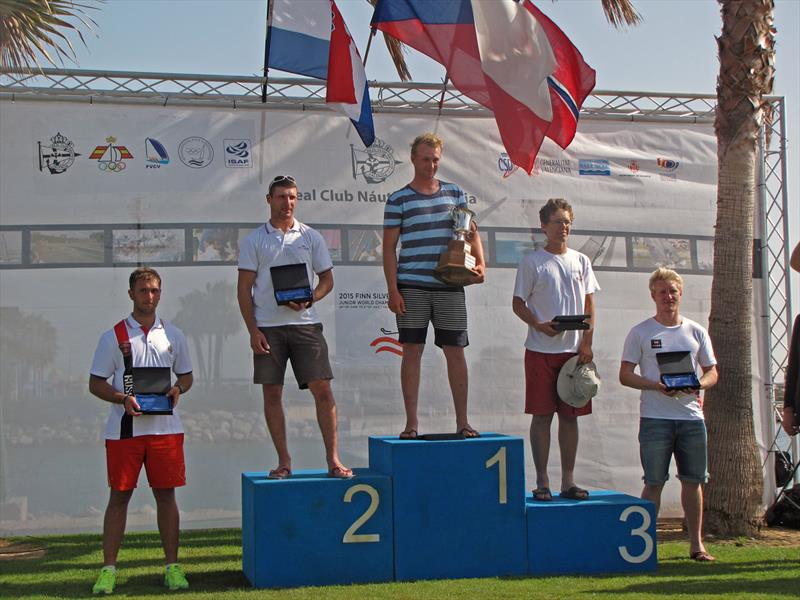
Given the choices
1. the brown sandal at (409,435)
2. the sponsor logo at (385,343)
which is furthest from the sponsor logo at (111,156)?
the brown sandal at (409,435)

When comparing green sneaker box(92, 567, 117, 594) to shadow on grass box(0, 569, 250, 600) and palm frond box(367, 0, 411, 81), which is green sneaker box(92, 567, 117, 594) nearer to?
shadow on grass box(0, 569, 250, 600)

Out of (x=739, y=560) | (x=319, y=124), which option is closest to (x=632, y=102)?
(x=319, y=124)

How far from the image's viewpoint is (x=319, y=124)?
7.69 metres

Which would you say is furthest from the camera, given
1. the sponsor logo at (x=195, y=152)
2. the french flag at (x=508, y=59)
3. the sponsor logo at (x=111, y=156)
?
the sponsor logo at (x=195, y=152)

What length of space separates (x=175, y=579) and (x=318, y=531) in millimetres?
767

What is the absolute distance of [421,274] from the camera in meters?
5.56

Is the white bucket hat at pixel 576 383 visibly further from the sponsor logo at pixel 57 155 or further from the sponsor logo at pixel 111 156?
the sponsor logo at pixel 57 155

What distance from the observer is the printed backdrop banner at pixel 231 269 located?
7109 millimetres

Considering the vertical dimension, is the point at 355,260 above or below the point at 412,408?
above

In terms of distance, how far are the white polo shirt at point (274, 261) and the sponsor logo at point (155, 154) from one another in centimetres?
218

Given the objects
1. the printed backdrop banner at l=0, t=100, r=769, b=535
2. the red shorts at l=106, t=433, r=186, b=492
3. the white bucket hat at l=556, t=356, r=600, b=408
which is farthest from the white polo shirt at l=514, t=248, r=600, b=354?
the red shorts at l=106, t=433, r=186, b=492

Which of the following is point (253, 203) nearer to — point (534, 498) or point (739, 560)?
point (534, 498)

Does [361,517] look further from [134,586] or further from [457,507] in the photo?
[134,586]

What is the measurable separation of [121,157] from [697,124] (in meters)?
4.78
